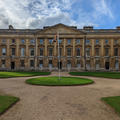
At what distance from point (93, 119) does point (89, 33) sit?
109ft

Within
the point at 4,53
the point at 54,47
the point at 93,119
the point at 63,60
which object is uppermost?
the point at 54,47

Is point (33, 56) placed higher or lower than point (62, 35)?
lower

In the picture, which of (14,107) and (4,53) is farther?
(4,53)

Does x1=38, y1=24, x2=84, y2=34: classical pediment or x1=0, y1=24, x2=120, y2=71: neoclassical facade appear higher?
x1=38, y1=24, x2=84, y2=34: classical pediment

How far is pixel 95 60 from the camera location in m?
34.2

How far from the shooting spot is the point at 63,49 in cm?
3425

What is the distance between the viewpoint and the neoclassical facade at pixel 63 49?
34.0 m

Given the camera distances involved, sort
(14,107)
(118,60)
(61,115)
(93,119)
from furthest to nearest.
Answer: (118,60)
(14,107)
(61,115)
(93,119)

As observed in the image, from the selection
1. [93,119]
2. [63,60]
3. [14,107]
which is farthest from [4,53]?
[93,119]

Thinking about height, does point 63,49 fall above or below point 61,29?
below

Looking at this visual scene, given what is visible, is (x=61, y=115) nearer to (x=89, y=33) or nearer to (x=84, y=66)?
(x=84, y=66)

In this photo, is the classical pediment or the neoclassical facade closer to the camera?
the neoclassical facade

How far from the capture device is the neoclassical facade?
1339 inches

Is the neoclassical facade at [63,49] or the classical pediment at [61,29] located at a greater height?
the classical pediment at [61,29]
